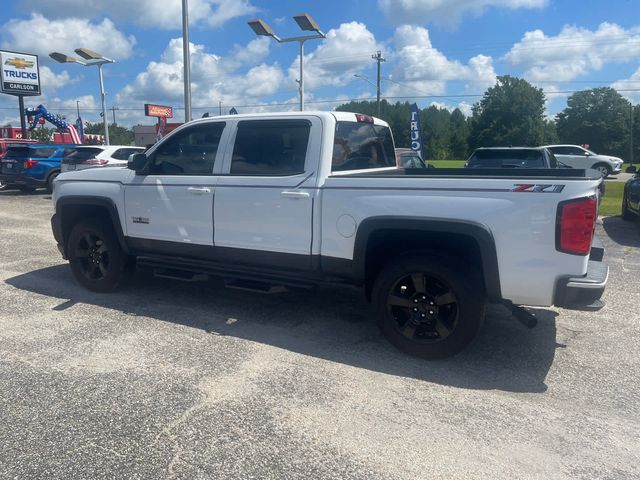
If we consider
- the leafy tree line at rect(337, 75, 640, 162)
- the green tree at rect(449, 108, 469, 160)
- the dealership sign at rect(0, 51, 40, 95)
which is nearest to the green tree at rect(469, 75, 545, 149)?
the leafy tree line at rect(337, 75, 640, 162)

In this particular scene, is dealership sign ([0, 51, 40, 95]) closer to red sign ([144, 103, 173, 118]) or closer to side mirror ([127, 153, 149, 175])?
red sign ([144, 103, 173, 118])

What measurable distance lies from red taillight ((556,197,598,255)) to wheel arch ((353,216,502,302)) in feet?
1.58

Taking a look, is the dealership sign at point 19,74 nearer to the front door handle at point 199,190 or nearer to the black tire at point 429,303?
the front door handle at point 199,190

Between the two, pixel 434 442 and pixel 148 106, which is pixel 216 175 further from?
pixel 148 106

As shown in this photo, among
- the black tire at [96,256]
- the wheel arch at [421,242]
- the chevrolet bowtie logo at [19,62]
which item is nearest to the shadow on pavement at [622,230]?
the wheel arch at [421,242]

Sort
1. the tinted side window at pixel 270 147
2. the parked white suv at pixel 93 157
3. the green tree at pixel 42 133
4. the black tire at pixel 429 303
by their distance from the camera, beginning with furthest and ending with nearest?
the green tree at pixel 42 133 → the parked white suv at pixel 93 157 → the tinted side window at pixel 270 147 → the black tire at pixel 429 303

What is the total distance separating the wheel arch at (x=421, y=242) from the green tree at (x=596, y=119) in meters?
83.2

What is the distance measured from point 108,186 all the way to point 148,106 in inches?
865

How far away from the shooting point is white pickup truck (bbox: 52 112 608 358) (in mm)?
3812

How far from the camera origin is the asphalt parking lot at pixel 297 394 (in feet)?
9.75

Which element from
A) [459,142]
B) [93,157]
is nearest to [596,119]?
[459,142]

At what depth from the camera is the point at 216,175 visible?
17.0ft

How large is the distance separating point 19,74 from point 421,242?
37.6m

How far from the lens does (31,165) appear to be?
17172mm
